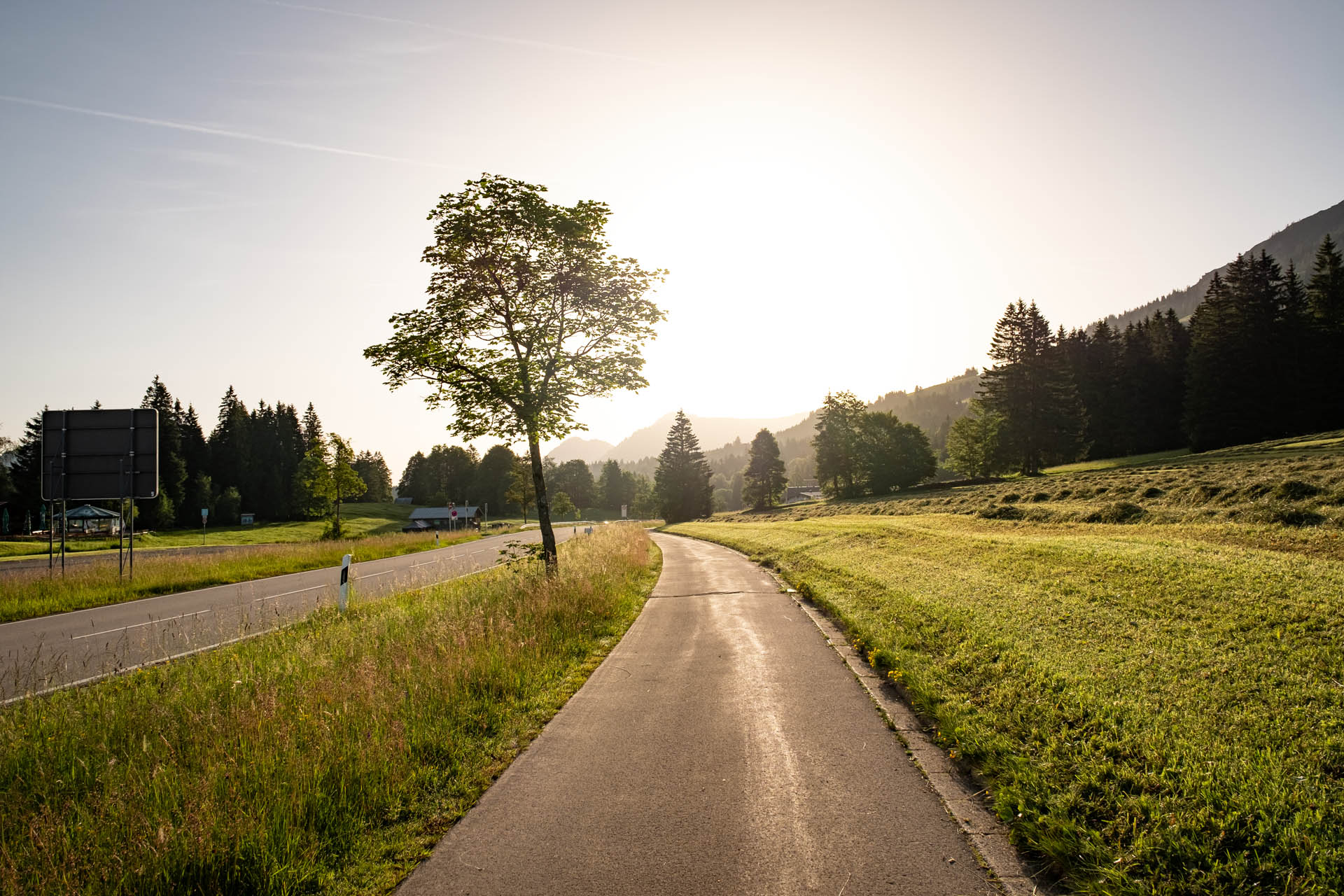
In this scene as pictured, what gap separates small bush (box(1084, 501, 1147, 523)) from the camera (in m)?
18.9

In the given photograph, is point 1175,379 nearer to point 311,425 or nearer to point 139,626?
point 139,626

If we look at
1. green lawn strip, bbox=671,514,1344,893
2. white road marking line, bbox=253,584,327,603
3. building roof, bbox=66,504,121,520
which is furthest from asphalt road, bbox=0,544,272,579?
building roof, bbox=66,504,121,520

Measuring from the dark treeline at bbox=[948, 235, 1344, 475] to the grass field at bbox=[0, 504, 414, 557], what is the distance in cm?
6232

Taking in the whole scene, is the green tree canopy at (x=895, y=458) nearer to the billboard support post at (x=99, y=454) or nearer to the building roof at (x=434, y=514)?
the building roof at (x=434, y=514)

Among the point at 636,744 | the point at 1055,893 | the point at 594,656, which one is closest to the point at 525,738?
the point at 636,744

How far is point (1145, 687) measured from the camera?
551 cm

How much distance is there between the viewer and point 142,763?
15.7 feet

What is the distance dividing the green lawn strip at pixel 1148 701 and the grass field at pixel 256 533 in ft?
130

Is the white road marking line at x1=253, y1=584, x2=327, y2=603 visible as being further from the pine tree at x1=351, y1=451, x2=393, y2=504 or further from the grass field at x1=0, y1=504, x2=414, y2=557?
the pine tree at x1=351, y1=451, x2=393, y2=504

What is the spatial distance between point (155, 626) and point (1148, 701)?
15.4 m

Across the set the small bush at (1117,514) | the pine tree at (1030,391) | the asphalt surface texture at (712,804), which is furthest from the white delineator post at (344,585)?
the pine tree at (1030,391)

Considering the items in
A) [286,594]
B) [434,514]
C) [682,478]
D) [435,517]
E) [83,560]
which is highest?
[682,478]

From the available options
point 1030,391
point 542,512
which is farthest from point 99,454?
point 1030,391

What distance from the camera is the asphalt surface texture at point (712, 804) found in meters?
3.45
